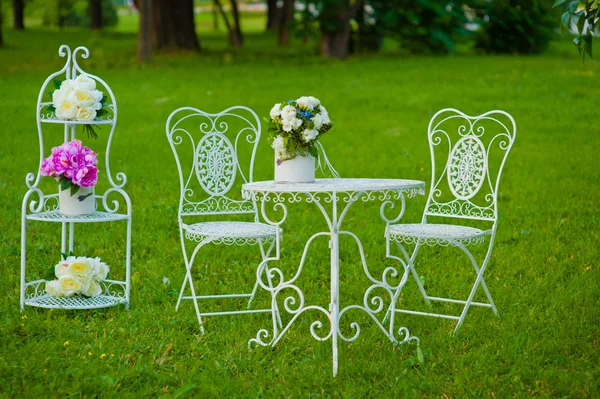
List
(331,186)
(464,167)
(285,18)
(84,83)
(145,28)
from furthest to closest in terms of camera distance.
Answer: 1. (285,18)
2. (145,28)
3. (464,167)
4. (84,83)
5. (331,186)

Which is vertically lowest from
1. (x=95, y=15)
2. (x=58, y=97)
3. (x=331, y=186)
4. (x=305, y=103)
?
(x=95, y=15)

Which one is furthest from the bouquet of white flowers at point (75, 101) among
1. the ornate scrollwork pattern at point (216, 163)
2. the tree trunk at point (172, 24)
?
the tree trunk at point (172, 24)

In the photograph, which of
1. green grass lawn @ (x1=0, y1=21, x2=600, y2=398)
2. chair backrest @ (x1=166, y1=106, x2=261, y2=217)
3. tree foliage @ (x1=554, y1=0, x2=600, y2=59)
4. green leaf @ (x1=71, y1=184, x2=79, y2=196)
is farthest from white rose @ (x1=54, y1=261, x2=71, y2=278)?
tree foliage @ (x1=554, y1=0, x2=600, y2=59)

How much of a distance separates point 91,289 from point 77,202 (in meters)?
0.54

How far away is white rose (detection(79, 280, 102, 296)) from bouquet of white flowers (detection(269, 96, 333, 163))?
57.9 inches

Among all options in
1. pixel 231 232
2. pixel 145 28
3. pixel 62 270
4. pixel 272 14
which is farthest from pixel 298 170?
pixel 272 14

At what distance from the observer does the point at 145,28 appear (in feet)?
57.3

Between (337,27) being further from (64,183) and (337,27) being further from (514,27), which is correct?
(64,183)

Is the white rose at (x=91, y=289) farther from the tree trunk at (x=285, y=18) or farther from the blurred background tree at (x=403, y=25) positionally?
the tree trunk at (x=285, y=18)

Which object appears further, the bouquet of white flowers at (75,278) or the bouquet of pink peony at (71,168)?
the bouquet of white flowers at (75,278)

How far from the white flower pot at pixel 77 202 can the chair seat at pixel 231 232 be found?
0.64m

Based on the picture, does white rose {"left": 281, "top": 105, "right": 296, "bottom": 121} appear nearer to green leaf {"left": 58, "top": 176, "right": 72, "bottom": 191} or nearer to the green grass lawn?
the green grass lawn

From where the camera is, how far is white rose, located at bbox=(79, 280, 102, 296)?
532 cm

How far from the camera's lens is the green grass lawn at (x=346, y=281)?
4273 mm
